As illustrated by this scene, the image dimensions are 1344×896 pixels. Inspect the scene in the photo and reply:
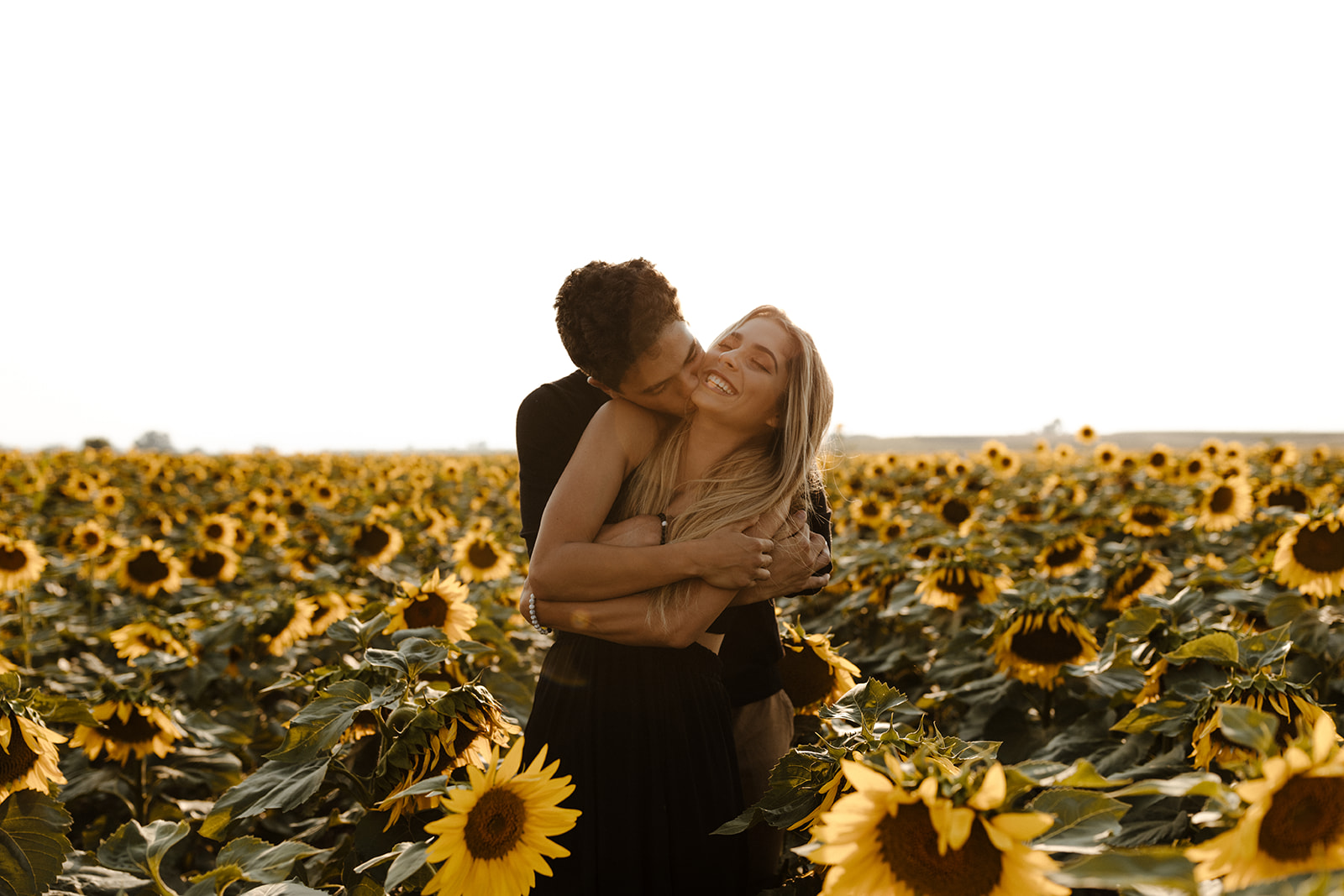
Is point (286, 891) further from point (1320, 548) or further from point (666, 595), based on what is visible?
point (1320, 548)

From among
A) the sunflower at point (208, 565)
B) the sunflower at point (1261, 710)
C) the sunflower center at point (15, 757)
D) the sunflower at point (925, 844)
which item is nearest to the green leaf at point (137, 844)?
the sunflower center at point (15, 757)

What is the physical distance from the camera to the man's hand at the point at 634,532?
2115 mm

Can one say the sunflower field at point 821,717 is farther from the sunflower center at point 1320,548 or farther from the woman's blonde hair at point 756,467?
the woman's blonde hair at point 756,467

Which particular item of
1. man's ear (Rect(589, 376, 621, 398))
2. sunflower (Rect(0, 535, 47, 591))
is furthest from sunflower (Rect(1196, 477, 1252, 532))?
sunflower (Rect(0, 535, 47, 591))

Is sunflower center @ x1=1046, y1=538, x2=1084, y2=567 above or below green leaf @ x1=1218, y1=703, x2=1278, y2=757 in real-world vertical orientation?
below

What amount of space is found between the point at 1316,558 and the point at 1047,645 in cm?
105

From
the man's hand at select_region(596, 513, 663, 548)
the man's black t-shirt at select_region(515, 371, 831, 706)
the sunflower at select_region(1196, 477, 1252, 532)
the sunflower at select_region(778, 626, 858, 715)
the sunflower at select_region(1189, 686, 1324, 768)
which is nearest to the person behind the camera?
the sunflower at select_region(1189, 686, 1324, 768)

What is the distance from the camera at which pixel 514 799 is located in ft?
5.14

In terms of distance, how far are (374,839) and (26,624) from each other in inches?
175

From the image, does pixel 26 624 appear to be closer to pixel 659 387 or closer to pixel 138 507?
pixel 659 387

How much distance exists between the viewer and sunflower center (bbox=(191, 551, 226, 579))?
6.25 meters

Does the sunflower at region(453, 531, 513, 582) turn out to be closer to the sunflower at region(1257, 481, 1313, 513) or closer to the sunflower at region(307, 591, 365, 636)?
the sunflower at region(307, 591, 365, 636)

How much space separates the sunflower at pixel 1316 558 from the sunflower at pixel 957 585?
122cm

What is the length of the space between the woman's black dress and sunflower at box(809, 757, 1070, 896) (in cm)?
99
